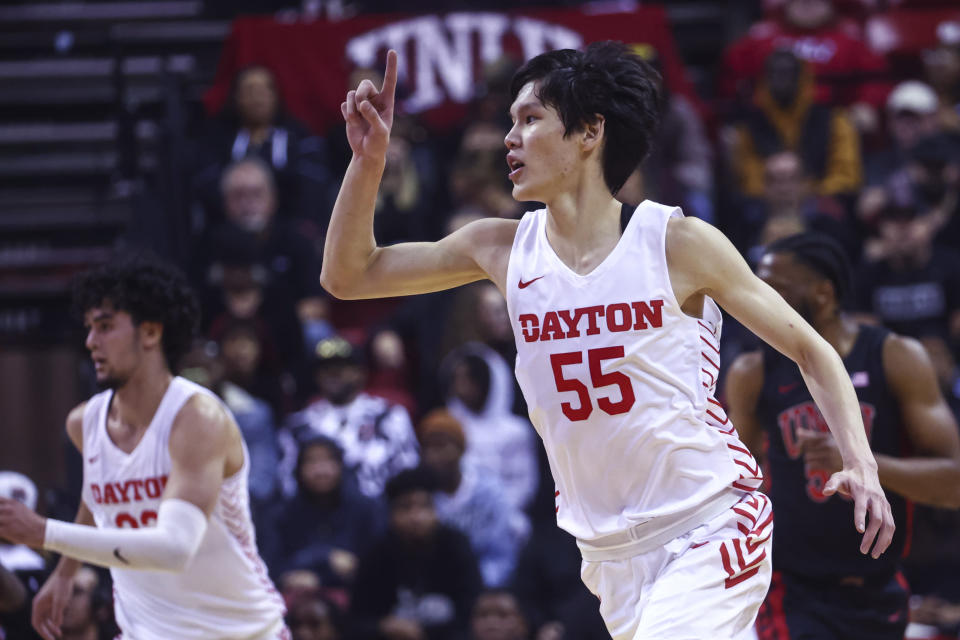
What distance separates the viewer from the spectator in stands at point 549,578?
25.7ft

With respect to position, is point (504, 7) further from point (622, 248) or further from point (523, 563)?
point (622, 248)

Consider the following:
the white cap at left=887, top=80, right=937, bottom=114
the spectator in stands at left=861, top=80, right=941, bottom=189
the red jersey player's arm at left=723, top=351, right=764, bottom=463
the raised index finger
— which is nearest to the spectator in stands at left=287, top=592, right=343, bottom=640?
the red jersey player's arm at left=723, top=351, right=764, bottom=463

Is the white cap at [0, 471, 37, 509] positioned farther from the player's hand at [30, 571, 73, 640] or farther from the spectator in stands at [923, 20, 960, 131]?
the spectator in stands at [923, 20, 960, 131]

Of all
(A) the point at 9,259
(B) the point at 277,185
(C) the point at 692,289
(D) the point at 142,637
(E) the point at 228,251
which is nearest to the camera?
(C) the point at 692,289

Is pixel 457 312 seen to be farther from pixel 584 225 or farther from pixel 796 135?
pixel 584 225

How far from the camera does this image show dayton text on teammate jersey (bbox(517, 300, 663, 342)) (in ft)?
13.0

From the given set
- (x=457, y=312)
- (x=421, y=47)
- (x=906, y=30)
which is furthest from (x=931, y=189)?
(x=421, y=47)

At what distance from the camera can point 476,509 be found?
8266 mm

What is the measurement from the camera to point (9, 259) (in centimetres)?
1041

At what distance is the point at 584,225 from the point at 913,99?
695 centimetres

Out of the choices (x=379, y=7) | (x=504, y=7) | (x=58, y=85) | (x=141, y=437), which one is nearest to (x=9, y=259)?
(x=58, y=85)

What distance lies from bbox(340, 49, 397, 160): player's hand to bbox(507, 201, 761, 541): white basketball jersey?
667 mm

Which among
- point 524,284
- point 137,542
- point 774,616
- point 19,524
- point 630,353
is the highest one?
point 524,284

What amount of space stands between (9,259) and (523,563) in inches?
191
